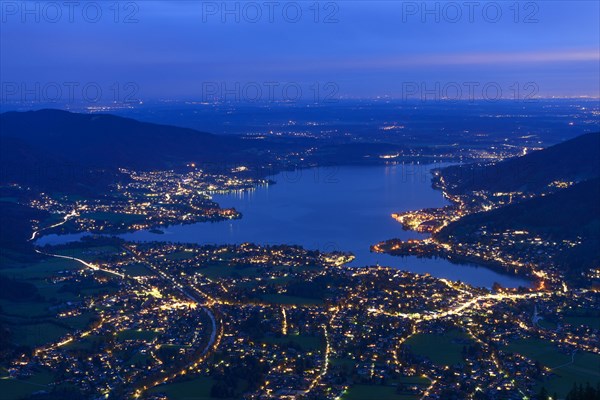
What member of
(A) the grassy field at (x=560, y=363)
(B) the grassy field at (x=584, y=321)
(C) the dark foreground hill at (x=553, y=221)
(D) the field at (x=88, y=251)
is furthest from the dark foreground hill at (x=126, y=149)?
(A) the grassy field at (x=560, y=363)

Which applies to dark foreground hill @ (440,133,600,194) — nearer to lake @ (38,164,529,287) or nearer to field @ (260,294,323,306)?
lake @ (38,164,529,287)

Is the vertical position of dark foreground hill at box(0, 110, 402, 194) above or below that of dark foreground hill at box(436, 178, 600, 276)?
above

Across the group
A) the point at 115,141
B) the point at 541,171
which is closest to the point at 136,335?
the point at 541,171

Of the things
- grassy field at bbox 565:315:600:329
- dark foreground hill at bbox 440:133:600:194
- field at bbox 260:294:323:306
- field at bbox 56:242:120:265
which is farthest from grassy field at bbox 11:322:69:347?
dark foreground hill at bbox 440:133:600:194

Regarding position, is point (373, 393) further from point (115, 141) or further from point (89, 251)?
point (115, 141)

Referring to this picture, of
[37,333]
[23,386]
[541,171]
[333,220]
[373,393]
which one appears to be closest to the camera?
[373,393]
